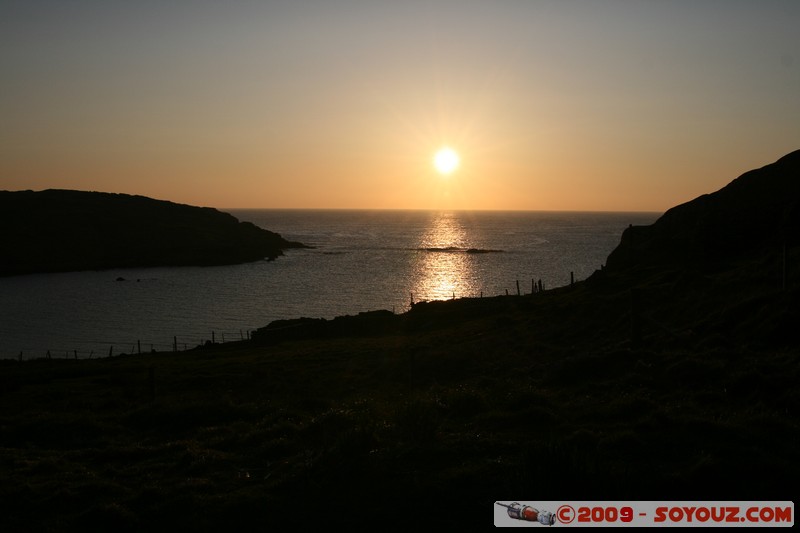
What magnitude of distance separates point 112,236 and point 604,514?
172 metres

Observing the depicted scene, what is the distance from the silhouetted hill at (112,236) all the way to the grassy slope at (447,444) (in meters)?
131

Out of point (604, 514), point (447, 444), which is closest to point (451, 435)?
point (447, 444)

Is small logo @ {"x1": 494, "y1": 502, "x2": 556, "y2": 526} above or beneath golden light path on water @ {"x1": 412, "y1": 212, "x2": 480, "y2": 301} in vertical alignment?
above

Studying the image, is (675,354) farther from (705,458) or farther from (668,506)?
(668,506)

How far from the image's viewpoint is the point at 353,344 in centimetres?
4450

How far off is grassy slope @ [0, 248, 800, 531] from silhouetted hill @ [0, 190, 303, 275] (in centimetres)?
13136

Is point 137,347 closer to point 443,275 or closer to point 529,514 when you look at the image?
point 529,514

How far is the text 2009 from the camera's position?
304 inches

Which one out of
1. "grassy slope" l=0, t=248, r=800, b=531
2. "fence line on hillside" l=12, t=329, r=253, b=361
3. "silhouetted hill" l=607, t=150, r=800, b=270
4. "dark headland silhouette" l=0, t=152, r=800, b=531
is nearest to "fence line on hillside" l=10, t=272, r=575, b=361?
"fence line on hillside" l=12, t=329, r=253, b=361

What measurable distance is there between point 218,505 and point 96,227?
174m

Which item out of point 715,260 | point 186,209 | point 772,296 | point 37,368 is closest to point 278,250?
point 186,209

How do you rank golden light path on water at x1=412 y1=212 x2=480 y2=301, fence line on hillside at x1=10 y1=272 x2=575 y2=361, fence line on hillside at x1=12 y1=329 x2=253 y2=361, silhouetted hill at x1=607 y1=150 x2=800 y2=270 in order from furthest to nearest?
golden light path on water at x1=412 y1=212 x2=480 y2=301, fence line on hillside at x1=12 y1=329 x2=253 y2=361, fence line on hillside at x1=10 y1=272 x2=575 y2=361, silhouetted hill at x1=607 y1=150 x2=800 y2=270

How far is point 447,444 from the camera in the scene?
1121cm

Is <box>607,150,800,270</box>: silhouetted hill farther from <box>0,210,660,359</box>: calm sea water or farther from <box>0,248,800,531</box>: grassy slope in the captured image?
<box>0,210,660,359</box>: calm sea water
